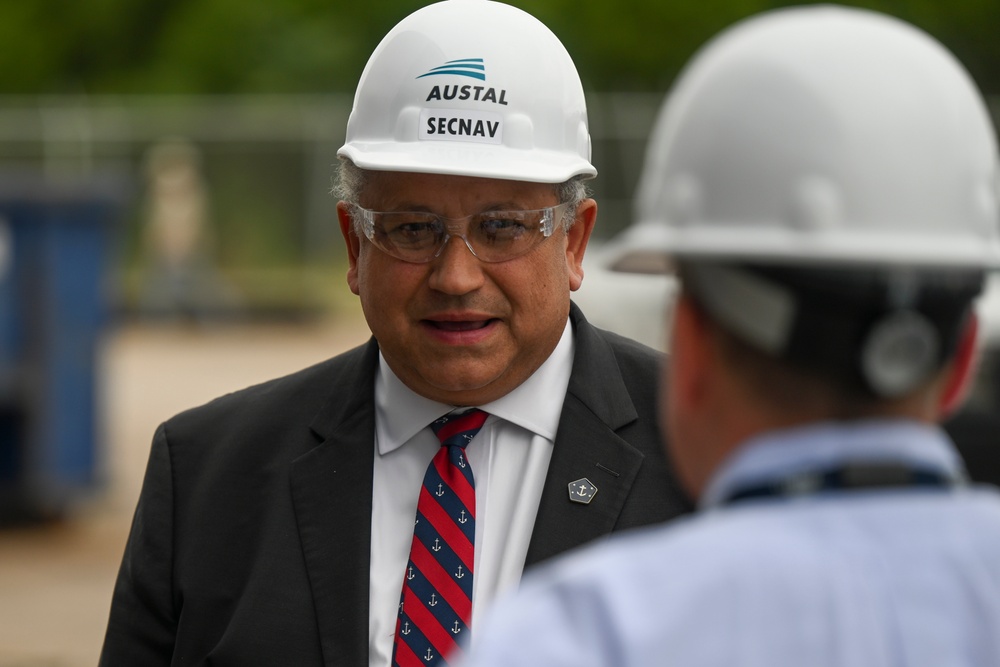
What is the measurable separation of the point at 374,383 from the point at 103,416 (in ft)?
21.4

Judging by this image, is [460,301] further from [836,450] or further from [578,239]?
[836,450]

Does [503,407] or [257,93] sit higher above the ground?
[257,93]

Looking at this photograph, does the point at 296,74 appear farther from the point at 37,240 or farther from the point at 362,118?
the point at 362,118

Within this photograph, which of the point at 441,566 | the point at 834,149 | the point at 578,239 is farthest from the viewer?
the point at 578,239

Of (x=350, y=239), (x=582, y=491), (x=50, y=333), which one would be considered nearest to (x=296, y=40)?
(x=50, y=333)

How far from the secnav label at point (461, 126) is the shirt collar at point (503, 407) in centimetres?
45

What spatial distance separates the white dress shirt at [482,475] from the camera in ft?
8.75

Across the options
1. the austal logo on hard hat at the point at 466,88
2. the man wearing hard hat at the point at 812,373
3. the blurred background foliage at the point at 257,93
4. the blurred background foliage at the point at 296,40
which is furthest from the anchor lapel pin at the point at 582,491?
the blurred background foliage at the point at 296,40

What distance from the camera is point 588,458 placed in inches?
109

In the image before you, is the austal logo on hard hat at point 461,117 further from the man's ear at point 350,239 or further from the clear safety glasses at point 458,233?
the man's ear at point 350,239

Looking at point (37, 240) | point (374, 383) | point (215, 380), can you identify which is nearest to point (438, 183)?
point (374, 383)

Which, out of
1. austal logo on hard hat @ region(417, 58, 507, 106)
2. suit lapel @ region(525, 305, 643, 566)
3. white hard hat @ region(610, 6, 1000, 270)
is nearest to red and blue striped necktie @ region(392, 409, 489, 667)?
suit lapel @ region(525, 305, 643, 566)

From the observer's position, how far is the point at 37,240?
8.73 metres

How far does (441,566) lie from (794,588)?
4.53ft
